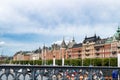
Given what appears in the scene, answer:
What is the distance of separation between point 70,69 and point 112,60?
201ft

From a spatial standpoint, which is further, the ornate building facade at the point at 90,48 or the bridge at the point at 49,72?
the ornate building facade at the point at 90,48

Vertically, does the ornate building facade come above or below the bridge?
above

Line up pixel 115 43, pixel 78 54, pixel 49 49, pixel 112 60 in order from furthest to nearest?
pixel 49 49 → pixel 78 54 → pixel 115 43 → pixel 112 60

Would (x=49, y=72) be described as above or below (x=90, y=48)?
below

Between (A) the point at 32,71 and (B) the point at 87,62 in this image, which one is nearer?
(A) the point at 32,71

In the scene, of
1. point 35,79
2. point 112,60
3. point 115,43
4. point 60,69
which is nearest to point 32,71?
point 35,79

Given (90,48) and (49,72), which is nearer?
(49,72)

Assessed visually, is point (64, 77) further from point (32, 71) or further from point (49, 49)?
point (49, 49)

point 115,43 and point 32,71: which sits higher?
point 115,43

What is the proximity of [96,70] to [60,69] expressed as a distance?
5.12ft

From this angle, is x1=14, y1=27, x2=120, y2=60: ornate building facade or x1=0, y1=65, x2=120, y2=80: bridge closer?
x1=0, y1=65, x2=120, y2=80: bridge

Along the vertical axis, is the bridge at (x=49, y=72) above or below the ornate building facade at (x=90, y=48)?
below

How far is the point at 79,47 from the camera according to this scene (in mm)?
117312

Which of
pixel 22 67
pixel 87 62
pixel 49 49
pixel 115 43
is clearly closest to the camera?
pixel 22 67
